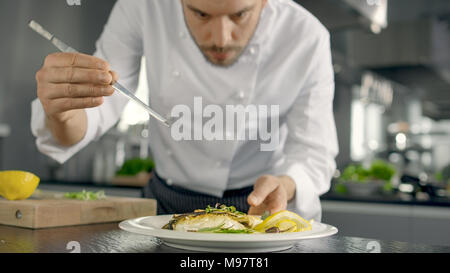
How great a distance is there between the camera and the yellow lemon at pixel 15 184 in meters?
0.86

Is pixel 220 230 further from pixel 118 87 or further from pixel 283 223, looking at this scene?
pixel 118 87

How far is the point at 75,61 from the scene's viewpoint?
2.32ft

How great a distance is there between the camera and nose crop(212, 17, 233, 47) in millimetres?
876

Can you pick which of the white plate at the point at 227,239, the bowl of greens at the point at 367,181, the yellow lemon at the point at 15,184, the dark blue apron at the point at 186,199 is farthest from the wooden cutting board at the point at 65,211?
the bowl of greens at the point at 367,181

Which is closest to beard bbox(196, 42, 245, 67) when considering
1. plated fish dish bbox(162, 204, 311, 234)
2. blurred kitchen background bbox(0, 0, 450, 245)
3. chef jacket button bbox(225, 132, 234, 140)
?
chef jacket button bbox(225, 132, 234, 140)

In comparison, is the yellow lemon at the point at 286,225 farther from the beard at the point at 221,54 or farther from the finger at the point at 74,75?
the beard at the point at 221,54

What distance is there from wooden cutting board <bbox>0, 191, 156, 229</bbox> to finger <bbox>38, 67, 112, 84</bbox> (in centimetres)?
20

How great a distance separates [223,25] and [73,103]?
0.98 ft

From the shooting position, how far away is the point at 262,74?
1.14 meters

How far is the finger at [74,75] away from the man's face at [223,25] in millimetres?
265
